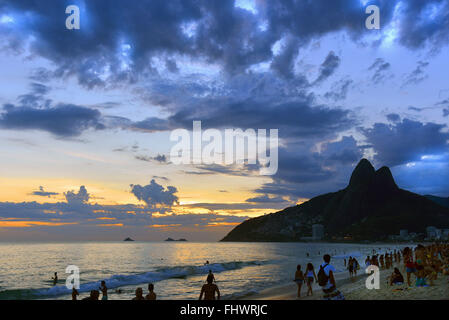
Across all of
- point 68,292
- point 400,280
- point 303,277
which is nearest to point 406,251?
point 400,280

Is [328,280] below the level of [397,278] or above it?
above

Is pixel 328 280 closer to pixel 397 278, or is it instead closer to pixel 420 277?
pixel 420 277

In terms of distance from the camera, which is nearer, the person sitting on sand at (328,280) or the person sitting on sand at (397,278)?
the person sitting on sand at (328,280)
